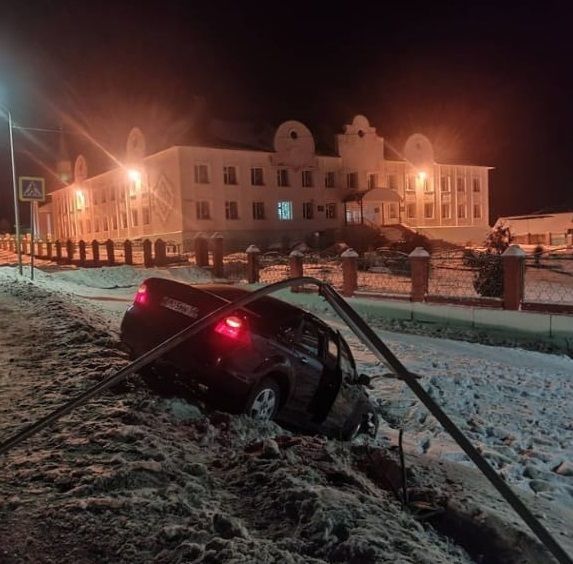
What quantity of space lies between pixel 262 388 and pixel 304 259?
16234mm

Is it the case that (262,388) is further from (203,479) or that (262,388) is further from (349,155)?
(349,155)

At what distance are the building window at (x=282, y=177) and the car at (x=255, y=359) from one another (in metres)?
36.0

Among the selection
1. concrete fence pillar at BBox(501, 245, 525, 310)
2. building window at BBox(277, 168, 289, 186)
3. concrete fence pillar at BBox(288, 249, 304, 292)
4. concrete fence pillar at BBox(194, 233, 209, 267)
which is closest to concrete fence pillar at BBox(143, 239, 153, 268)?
concrete fence pillar at BBox(194, 233, 209, 267)

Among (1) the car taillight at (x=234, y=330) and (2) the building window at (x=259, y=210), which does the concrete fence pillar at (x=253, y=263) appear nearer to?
(1) the car taillight at (x=234, y=330)

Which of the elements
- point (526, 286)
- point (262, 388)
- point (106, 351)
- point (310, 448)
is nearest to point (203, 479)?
point (310, 448)

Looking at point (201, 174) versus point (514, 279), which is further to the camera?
point (201, 174)

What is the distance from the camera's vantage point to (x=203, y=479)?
3.98 meters

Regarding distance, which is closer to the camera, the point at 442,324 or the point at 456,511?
the point at 456,511

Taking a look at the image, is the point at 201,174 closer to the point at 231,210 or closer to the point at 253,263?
the point at 231,210

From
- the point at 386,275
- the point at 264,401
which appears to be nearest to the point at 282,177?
the point at 386,275

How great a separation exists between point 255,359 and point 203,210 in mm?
34279

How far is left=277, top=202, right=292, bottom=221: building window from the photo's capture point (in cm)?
4241

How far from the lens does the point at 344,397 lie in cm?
641

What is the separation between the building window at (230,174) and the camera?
130 feet
